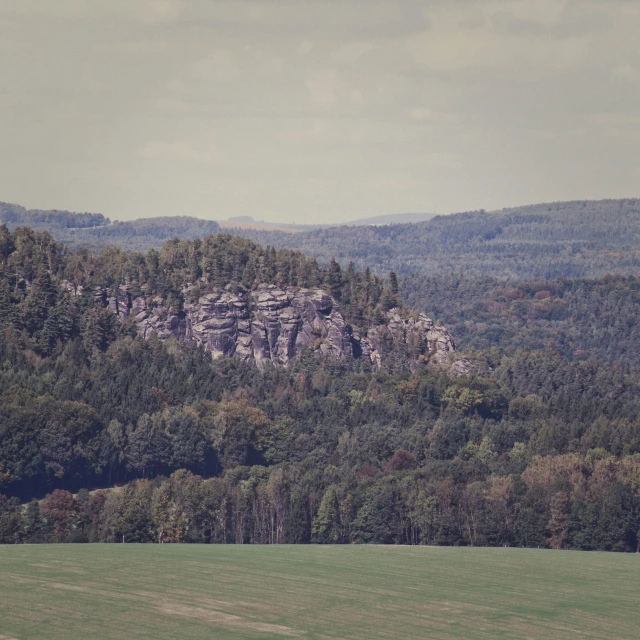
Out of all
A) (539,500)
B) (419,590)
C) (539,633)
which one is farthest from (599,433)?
(539,633)

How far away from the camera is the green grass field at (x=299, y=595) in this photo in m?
69.7

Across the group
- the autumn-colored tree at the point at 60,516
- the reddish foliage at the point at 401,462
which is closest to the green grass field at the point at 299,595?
the autumn-colored tree at the point at 60,516

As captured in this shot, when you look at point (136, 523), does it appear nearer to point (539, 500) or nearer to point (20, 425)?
point (539, 500)

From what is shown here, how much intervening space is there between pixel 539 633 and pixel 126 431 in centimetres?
13024

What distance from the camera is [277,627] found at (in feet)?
230

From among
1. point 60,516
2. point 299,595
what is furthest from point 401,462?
point 299,595

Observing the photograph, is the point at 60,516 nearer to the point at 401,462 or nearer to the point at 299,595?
the point at 299,595

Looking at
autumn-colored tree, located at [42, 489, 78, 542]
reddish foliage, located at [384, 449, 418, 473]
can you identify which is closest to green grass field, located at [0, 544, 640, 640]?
autumn-colored tree, located at [42, 489, 78, 542]

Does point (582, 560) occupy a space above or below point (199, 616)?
below

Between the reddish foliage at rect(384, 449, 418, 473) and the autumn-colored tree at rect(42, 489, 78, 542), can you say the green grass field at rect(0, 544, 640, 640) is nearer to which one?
the autumn-colored tree at rect(42, 489, 78, 542)

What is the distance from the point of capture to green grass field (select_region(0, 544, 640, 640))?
69.7 meters

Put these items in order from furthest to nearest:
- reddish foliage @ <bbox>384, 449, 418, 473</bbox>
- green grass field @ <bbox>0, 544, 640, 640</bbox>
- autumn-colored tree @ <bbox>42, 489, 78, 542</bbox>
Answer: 1. reddish foliage @ <bbox>384, 449, 418, 473</bbox>
2. autumn-colored tree @ <bbox>42, 489, 78, 542</bbox>
3. green grass field @ <bbox>0, 544, 640, 640</bbox>

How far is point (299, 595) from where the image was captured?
8181 centimetres

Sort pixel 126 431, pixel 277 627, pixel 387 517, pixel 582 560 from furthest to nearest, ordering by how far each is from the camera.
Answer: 1. pixel 126 431
2. pixel 387 517
3. pixel 582 560
4. pixel 277 627
